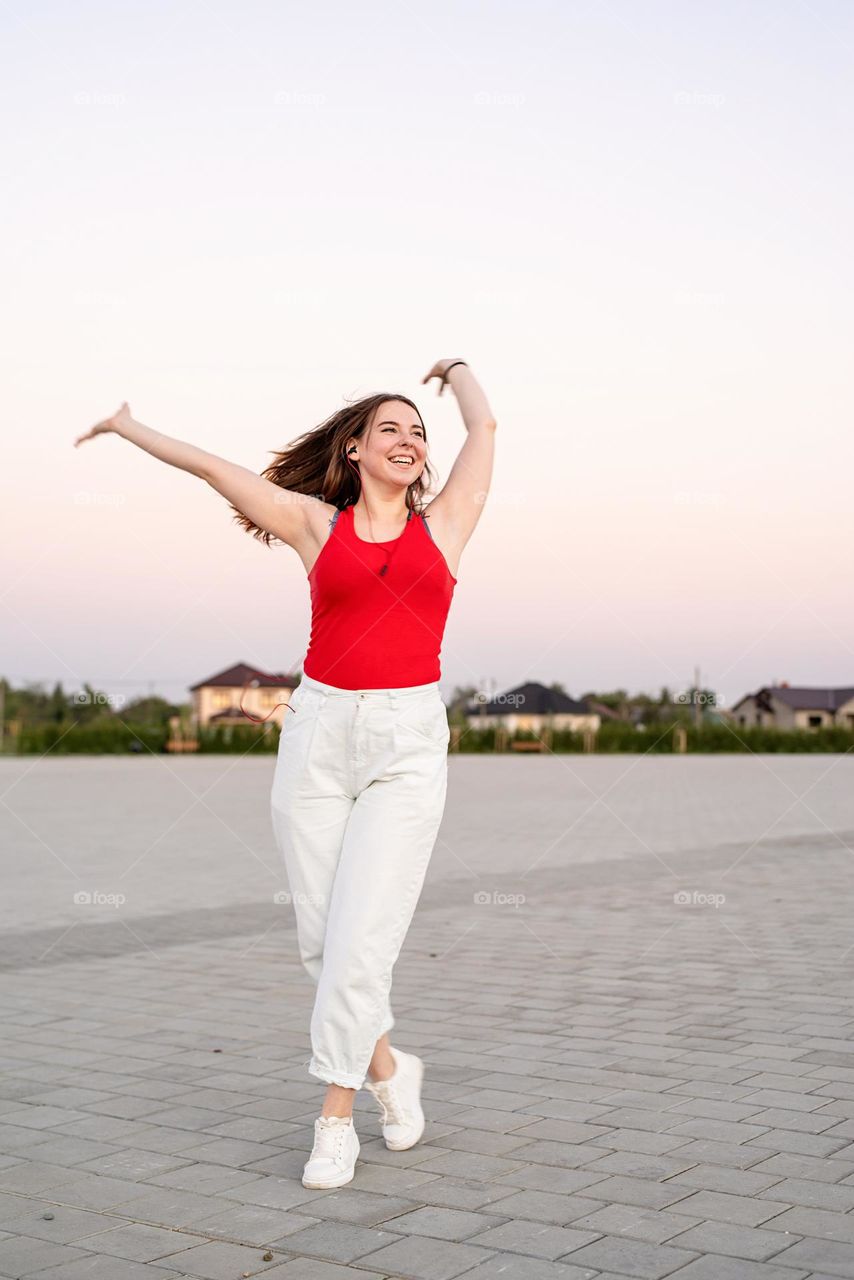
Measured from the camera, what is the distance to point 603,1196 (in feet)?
11.5

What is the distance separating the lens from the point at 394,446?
3977 mm

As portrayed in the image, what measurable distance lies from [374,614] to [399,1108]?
4.51 feet

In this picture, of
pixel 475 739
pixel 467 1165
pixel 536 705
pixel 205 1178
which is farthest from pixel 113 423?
pixel 536 705

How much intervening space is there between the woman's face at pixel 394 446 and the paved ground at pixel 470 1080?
6.15 feet

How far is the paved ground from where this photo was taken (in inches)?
126

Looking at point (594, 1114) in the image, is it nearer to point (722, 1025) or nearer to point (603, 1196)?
point (603, 1196)

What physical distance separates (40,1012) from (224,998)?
77 cm

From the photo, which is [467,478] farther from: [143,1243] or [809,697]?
[809,697]

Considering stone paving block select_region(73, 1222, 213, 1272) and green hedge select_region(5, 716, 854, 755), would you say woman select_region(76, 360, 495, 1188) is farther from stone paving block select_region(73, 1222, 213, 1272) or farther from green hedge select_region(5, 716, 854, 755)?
green hedge select_region(5, 716, 854, 755)

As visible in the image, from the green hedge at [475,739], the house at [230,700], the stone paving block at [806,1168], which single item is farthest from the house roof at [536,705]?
the stone paving block at [806,1168]

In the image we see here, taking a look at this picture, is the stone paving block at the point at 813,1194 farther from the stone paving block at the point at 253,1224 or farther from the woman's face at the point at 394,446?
the woman's face at the point at 394,446

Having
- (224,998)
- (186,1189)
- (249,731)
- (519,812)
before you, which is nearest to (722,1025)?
(224,998)

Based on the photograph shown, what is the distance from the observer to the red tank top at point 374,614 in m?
3.80

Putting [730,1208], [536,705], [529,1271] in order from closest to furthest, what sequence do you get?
[529,1271], [730,1208], [536,705]
